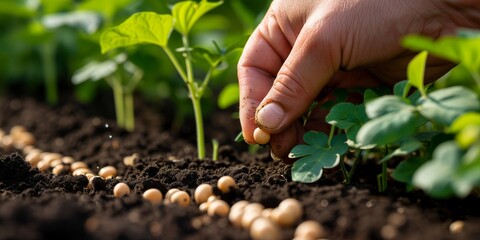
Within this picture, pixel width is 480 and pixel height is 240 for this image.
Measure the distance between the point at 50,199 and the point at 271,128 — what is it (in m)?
0.75

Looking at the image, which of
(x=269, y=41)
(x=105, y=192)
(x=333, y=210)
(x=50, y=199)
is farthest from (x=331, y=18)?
(x=50, y=199)

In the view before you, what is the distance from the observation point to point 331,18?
6.98ft

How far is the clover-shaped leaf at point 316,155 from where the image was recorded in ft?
6.21

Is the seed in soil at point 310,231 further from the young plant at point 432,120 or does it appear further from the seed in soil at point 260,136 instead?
the seed in soil at point 260,136

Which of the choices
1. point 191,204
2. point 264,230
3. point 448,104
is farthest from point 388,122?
point 191,204

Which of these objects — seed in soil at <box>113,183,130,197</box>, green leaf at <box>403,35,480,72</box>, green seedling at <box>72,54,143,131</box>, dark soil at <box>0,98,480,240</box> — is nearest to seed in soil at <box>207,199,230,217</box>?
dark soil at <box>0,98,480,240</box>

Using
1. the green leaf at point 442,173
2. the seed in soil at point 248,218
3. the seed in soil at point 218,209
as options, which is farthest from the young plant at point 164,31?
the green leaf at point 442,173

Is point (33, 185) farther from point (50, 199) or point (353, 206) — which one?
point (353, 206)

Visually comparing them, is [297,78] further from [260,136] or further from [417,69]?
[417,69]

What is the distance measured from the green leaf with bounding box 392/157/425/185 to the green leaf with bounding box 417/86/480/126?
0.78 ft

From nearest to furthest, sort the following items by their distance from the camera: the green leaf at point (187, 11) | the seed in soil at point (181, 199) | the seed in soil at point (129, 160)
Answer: the seed in soil at point (181, 199), the green leaf at point (187, 11), the seed in soil at point (129, 160)

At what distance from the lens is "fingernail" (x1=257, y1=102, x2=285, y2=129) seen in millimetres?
2105

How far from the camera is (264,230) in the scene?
154 cm

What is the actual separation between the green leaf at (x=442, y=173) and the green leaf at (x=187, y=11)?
122 centimetres
